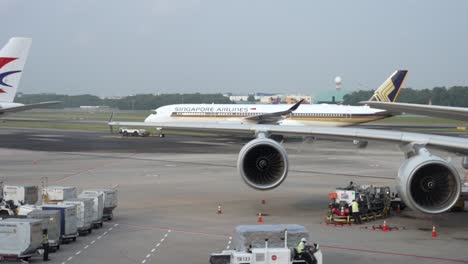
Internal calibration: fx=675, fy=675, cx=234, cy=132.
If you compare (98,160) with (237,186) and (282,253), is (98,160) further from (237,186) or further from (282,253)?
(282,253)

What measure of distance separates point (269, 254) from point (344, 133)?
598cm

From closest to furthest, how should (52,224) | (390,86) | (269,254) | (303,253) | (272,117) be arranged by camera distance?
(269,254)
(303,253)
(52,224)
(272,117)
(390,86)

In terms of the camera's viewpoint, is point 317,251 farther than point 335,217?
No

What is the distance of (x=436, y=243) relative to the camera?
17875mm

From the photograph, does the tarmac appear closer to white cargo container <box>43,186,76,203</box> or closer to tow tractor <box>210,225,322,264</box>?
tow tractor <box>210,225,322,264</box>

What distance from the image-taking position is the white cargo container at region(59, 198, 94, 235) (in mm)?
19044

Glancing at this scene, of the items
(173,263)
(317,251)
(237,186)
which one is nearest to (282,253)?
(317,251)

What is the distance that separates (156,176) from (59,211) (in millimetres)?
16375

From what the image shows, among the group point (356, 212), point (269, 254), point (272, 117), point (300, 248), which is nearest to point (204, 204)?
point (356, 212)

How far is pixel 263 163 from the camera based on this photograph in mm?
19438

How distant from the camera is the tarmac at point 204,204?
55.5 ft

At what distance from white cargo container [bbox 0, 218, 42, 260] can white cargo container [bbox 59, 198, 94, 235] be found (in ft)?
9.71

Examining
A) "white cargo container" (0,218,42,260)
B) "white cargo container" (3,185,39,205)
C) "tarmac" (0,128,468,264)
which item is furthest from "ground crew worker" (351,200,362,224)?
"white cargo container" (3,185,39,205)

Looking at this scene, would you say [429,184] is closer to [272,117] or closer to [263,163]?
[263,163]
